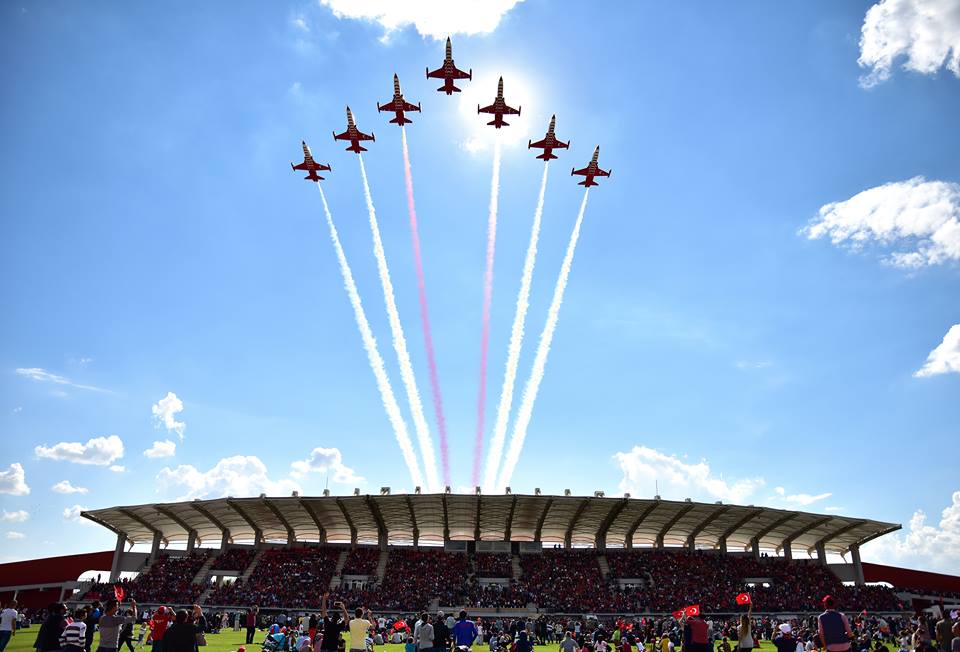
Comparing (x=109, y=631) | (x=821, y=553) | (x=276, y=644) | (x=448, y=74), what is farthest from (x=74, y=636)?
(x=821, y=553)

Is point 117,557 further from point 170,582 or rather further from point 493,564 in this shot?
point 493,564

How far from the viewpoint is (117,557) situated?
205ft

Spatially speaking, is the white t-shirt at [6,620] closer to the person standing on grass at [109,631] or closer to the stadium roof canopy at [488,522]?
the person standing on grass at [109,631]

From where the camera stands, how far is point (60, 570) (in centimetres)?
6009

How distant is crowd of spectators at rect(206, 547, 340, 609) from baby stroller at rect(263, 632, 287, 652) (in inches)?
1179

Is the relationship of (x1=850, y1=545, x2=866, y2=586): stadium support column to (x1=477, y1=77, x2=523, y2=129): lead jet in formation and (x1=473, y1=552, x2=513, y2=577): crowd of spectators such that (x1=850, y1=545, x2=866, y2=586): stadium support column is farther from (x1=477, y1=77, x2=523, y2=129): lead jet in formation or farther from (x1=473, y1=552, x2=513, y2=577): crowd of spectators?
(x1=477, y1=77, x2=523, y2=129): lead jet in formation

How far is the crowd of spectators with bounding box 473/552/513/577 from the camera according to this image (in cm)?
5853

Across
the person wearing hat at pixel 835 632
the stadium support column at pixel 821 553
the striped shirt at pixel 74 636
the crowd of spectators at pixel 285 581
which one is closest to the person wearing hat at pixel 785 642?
the person wearing hat at pixel 835 632

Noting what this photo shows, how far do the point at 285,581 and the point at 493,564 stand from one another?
1779 cm

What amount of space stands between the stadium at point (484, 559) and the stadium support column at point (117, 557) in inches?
4.0

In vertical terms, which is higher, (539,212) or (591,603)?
(539,212)

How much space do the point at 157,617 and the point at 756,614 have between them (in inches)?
1939

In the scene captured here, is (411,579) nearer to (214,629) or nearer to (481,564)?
(481,564)

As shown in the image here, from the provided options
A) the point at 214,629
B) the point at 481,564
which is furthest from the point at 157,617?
the point at 481,564
